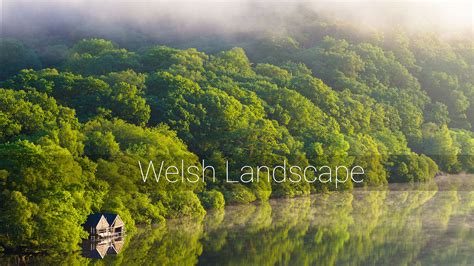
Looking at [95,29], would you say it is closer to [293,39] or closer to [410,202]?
[293,39]

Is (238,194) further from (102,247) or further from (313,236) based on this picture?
(102,247)

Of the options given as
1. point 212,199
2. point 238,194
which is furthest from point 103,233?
point 238,194

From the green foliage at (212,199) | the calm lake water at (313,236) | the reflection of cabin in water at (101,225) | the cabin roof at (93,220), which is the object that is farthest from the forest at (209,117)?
the calm lake water at (313,236)

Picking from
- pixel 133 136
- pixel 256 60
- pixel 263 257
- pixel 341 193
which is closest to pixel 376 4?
pixel 256 60

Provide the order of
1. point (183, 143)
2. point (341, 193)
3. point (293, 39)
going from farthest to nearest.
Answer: point (293, 39) < point (341, 193) < point (183, 143)

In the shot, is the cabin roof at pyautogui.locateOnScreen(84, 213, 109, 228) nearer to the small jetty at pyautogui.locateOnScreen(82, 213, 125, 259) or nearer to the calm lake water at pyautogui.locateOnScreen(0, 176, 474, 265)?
the small jetty at pyautogui.locateOnScreen(82, 213, 125, 259)

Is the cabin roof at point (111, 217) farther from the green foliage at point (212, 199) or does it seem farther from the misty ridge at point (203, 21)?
the misty ridge at point (203, 21)
